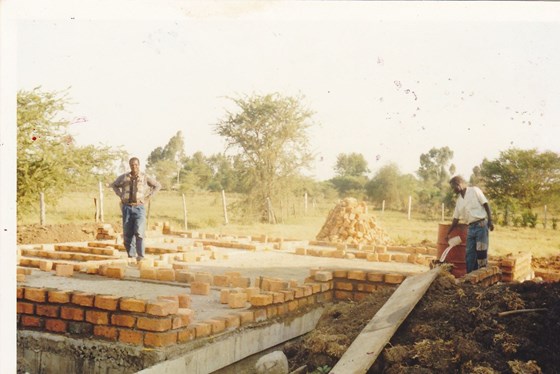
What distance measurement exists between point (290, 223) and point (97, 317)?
2048cm

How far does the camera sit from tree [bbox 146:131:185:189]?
29406 mm

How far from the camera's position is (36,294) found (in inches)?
173

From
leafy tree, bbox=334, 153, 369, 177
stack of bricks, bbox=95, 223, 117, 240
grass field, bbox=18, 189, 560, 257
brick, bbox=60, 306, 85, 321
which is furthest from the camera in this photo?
leafy tree, bbox=334, 153, 369, 177

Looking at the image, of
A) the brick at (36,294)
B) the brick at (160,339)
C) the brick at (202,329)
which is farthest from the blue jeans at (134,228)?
the brick at (160,339)

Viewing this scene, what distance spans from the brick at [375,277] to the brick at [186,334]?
2.39 m

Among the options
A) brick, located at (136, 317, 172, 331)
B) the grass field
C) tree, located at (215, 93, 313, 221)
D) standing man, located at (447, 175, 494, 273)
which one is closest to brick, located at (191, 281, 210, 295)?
brick, located at (136, 317, 172, 331)

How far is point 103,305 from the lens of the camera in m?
4.14

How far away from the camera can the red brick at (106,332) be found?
4.10 metres

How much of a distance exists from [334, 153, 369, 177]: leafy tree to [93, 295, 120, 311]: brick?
124 feet

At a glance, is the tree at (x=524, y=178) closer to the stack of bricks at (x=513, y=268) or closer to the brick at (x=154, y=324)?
the stack of bricks at (x=513, y=268)

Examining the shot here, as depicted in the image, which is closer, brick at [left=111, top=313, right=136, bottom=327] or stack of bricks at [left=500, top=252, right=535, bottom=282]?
brick at [left=111, top=313, right=136, bottom=327]

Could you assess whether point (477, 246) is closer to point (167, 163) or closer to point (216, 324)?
point (216, 324)

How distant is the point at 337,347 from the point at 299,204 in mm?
21441

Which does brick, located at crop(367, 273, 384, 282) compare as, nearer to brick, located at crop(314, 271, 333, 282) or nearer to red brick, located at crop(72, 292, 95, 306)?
brick, located at crop(314, 271, 333, 282)
